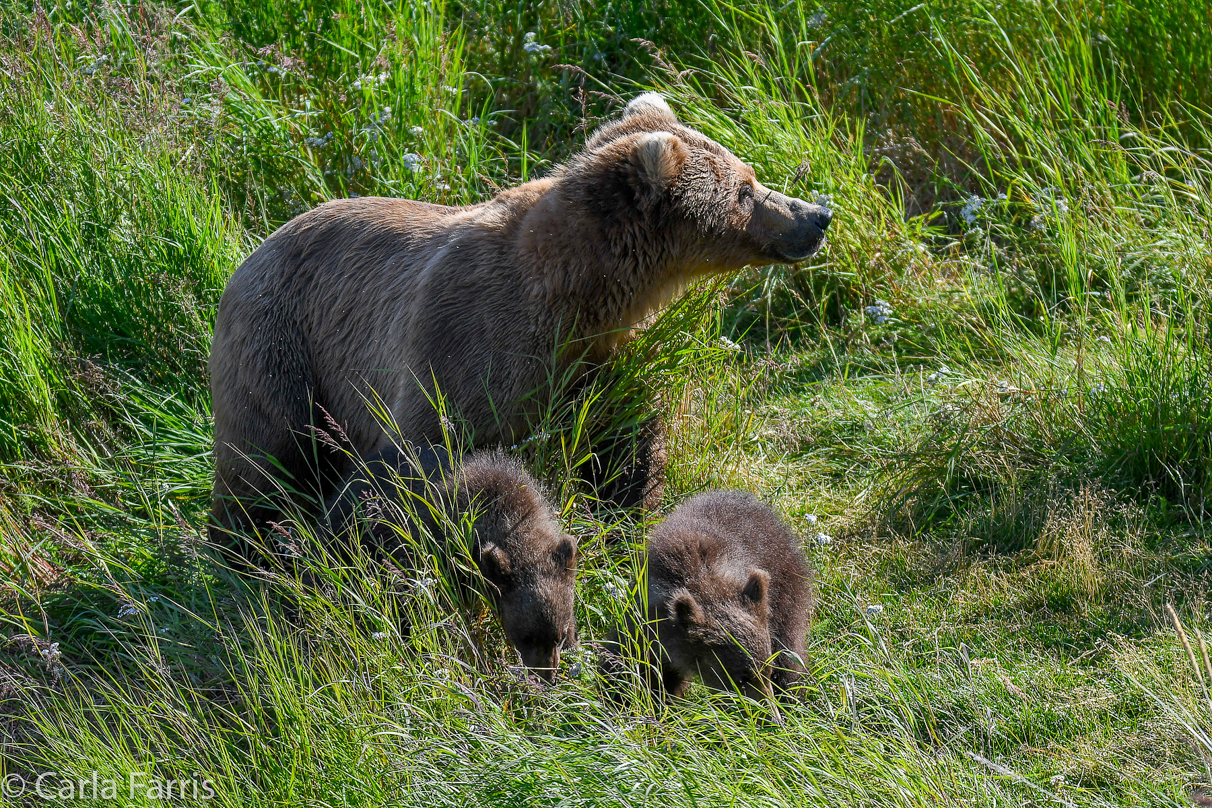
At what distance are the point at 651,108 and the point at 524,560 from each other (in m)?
2.38

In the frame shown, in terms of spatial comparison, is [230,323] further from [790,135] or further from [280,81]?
[790,135]

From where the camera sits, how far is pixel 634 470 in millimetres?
5336

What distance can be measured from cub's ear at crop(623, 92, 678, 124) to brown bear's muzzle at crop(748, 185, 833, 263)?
1.86 ft

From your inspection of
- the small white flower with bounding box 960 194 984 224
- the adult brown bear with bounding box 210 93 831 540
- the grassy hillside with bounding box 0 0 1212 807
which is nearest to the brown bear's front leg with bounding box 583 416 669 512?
the adult brown bear with bounding box 210 93 831 540

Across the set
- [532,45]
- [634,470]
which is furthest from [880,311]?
[532,45]

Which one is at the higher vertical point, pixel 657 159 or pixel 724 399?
pixel 657 159

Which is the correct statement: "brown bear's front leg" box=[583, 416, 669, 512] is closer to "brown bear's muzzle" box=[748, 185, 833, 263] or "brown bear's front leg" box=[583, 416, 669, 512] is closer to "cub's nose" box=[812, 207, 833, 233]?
"brown bear's muzzle" box=[748, 185, 833, 263]

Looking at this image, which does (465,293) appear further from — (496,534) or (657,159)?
(496,534)

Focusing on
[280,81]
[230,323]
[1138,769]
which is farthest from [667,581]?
[280,81]

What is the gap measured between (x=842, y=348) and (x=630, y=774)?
4.06 metres

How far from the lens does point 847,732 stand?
3.82m

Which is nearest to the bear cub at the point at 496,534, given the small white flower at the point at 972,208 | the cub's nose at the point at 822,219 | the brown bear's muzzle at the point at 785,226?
the brown bear's muzzle at the point at 785,226

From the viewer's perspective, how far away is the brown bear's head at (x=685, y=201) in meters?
5.05

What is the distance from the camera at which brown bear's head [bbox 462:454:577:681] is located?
164 inches
